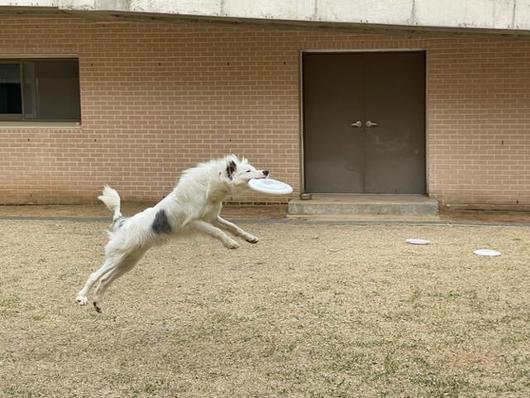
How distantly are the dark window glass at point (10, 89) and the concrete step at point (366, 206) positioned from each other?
18.9 feet

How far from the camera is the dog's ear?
538 cm

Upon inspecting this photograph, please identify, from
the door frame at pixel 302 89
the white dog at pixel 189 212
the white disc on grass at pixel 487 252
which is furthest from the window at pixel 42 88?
the white dog at pixel 189 212

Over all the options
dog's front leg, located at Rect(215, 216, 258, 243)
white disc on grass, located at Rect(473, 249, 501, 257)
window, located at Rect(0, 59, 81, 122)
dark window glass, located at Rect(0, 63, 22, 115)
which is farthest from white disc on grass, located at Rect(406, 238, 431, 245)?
dark window glass, located at Rect(0, 63, 22, 115)

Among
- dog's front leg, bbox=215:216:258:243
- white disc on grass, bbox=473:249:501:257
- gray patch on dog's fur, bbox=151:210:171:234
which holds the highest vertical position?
gray patch on dog's fur, bbox=151:210:171:234

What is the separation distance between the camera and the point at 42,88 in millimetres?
14133

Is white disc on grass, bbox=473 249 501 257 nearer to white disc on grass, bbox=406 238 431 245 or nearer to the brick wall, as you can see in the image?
white disc on grass, bbox=406 238 431 245

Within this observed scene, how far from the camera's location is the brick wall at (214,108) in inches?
501

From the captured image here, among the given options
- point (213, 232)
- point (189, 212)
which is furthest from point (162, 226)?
point (213, 232)

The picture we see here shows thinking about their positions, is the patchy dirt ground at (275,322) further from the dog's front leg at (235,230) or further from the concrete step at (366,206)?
the concrete step at (366,206)

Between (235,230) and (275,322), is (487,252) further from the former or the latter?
(235,230)

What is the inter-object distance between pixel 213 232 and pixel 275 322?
1.43 m

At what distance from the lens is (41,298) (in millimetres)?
7453

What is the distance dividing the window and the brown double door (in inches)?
176

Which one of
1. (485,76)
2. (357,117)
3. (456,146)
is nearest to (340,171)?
(357,117)
